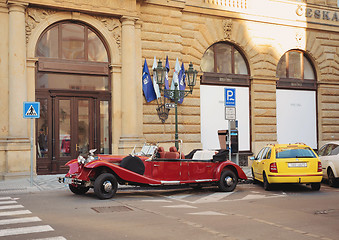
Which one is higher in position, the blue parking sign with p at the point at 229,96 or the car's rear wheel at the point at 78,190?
the blue parking sign with p at the point at 229,96

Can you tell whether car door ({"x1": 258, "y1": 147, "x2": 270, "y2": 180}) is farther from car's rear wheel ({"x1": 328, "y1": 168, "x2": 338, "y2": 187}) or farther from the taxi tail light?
car's rear wheel ({"x1": 328, "y1": 168, "x2": 338, "y2": 187})

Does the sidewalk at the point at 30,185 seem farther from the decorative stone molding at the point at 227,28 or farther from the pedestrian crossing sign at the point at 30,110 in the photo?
the decorative stone molding at the point at 227,28

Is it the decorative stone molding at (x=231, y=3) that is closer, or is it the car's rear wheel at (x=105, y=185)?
the car's rear wheel at (x=105, y=185)

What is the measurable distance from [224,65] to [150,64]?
14.4 ft

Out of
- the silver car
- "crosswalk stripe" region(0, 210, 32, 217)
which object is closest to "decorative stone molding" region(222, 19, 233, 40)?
the silver car

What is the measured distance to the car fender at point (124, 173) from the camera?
37.2 ft

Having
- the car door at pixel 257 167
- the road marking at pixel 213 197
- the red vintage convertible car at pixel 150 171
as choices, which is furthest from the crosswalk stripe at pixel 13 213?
the car door at pixel 257 167

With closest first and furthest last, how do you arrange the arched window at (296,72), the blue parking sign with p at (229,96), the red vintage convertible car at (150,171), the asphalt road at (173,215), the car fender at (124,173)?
1. the asphalt road at (173,215)
2. the car fender at (124,173)
3. the red vintage convertible car at (150,171)
4. the blue parking sign with p at (229,96)
5. the arched window at (296,72)

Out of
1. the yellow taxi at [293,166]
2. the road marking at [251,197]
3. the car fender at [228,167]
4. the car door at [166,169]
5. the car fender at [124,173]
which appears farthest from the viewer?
the car fender at [228,167]

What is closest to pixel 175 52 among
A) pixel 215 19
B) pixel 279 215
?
pixel 215 19

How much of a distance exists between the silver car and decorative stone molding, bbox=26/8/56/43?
12.0 m

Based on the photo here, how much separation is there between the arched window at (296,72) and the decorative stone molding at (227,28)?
3641 millimetres

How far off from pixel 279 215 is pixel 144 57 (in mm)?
12256

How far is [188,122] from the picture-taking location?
2048 cm
